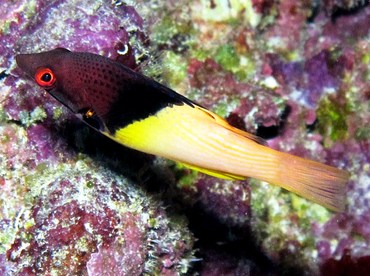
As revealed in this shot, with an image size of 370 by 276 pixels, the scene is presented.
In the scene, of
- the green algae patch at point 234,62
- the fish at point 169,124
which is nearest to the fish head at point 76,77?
the fish at point 169,124

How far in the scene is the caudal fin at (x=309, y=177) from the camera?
8.04 feet

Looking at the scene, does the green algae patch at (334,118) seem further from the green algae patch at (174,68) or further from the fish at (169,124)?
the fish at (169,124)

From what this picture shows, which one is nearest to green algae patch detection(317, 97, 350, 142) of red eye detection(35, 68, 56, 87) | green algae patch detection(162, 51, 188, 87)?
green algae patch detection(162, 51, 188, 87)

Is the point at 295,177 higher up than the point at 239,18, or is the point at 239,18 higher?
the point at 239,18

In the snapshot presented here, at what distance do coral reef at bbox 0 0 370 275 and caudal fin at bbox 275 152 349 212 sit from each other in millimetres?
1354

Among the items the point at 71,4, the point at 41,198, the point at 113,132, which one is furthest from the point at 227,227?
the point at 71,4

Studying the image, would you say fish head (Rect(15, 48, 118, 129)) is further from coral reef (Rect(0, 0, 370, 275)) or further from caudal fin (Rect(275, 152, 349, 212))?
caudal fin (Rect(275, 152, 349, 212))

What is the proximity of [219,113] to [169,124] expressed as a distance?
1957 mm

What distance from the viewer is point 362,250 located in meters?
4.50

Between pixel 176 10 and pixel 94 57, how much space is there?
2.35 m

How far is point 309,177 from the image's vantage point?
2449mm

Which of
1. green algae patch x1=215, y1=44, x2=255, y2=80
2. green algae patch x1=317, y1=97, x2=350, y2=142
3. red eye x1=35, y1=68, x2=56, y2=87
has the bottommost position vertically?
green algae patch x1=317, y1=97, x2=350, y2=142

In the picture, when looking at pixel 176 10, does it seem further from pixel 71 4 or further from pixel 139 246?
pixel 139 246

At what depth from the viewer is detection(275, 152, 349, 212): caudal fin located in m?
2.45
